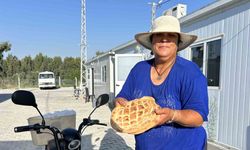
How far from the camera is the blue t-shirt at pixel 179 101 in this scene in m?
1.48

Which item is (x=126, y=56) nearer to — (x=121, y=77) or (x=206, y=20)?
(x=121, y=77)

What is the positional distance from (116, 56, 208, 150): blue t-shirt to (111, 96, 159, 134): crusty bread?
18 centimetres

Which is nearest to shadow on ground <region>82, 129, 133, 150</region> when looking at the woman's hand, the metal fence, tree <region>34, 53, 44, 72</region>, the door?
the door

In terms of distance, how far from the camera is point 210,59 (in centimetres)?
550

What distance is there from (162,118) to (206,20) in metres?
4.66

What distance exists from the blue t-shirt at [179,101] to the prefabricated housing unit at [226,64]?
126 inches

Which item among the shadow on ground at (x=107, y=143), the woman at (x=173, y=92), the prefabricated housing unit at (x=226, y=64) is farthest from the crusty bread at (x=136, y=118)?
the shadow on ground at (x=107, y=143)

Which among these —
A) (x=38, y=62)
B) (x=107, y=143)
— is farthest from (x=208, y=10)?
(x=38, y=62)

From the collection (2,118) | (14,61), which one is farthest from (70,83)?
(2,118)

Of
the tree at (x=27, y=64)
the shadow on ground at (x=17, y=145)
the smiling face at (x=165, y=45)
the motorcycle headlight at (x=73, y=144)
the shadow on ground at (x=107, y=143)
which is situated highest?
the tree at (x=27, y=64)

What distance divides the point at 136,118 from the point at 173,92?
33 cm

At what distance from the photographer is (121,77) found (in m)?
9.40

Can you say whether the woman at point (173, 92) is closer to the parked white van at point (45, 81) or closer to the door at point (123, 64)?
the door at point (123, 64)

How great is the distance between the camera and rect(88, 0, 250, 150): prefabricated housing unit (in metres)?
4.40
